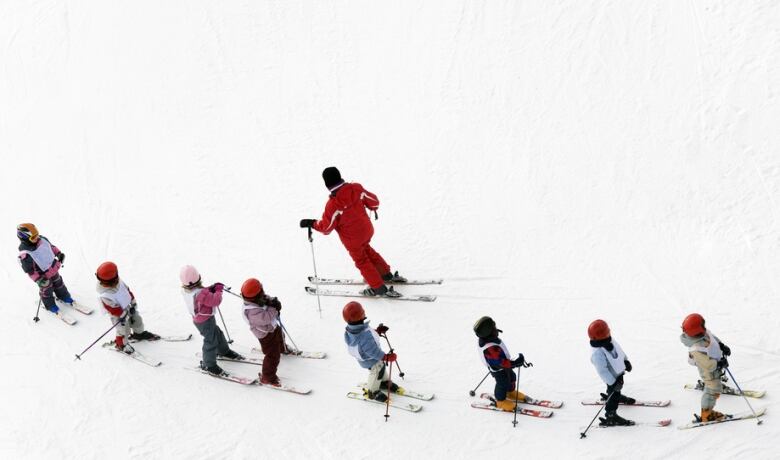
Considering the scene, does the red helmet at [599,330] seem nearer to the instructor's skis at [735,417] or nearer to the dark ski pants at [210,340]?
the instructor's skis at [735,417]

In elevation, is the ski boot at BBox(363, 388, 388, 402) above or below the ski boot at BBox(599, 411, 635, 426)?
below

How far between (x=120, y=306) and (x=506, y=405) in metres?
4.98

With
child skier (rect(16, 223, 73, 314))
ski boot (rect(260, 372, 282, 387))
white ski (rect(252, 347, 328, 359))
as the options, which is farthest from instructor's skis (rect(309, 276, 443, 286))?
child skier (rect(16, 223, 73, 314))

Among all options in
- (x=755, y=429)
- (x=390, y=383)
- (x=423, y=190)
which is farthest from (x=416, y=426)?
(x=423, y=190)

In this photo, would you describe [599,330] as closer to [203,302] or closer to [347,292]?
[347,292]

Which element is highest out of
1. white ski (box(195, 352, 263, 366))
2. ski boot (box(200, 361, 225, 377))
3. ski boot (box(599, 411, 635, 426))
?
ski boot (box(599, 411, 635, 426))

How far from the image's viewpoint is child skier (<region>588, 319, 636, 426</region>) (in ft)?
23.2

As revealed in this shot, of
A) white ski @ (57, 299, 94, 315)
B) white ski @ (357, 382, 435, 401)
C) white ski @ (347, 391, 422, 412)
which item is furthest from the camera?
white ski @ (57, 299, 94, 315)

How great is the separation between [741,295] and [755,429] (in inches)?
98.6

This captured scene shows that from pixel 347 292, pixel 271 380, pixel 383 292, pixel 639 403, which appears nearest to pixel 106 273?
pixel 271 380

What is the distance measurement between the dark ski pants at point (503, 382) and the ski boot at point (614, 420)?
98 centimetres

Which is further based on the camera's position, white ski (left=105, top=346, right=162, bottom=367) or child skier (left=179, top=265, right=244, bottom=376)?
white ski (left=105, top=346, right=162, bottom=367)

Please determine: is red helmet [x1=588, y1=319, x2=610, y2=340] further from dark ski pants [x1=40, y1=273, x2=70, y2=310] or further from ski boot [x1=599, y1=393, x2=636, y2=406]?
dark ski pants [x1=40, y1=273, x2=70, y2=310]

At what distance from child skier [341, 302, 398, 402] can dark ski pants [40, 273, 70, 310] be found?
16.1ft
